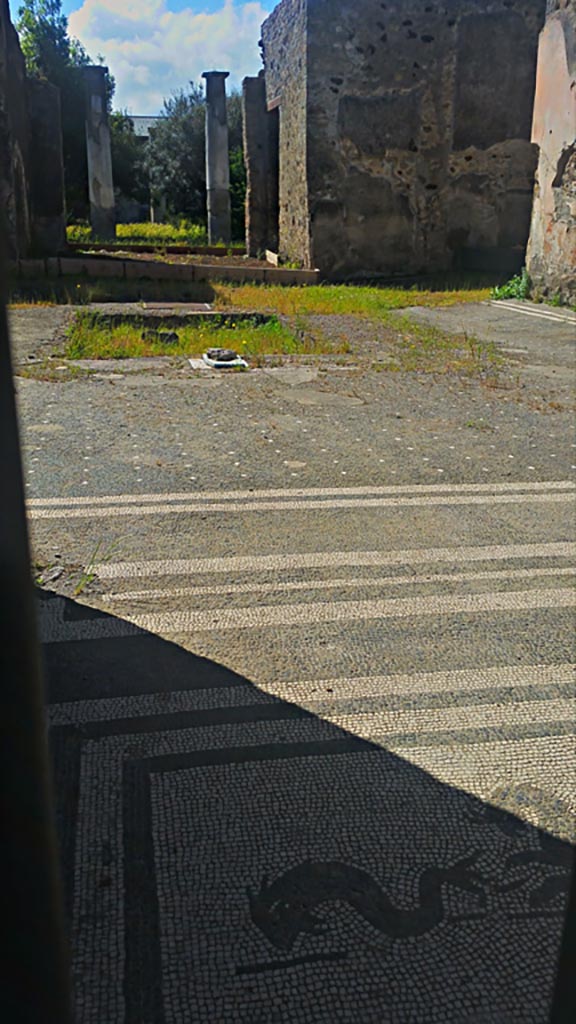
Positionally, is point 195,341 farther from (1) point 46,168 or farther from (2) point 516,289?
(1) point 46,168

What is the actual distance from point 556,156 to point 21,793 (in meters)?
11.4

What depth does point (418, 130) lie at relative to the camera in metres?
14.9

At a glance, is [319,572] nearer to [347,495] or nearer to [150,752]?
[347,495]

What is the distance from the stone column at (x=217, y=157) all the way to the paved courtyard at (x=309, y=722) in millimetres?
17783

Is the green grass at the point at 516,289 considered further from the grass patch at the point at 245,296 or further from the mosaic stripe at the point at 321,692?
the mosaic stripe at the point at 321,692

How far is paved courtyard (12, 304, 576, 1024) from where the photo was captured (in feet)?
5.28

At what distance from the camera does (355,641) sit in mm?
2852

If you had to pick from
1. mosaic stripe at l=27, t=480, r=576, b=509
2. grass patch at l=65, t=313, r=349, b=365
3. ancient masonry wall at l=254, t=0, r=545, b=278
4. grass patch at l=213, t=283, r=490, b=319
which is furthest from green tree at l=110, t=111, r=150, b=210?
mosaic stripe at l=27, t=480, r=576, b=509

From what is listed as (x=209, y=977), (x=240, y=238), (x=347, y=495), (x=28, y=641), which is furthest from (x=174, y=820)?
(x=240, y=238)

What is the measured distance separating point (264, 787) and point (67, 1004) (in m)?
1.48

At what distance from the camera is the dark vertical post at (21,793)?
21.1 inches

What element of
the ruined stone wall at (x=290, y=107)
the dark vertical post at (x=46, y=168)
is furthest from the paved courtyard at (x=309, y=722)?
the dark vertical post at (x=46, y=168)

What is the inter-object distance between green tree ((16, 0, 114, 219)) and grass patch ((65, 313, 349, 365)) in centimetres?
2114

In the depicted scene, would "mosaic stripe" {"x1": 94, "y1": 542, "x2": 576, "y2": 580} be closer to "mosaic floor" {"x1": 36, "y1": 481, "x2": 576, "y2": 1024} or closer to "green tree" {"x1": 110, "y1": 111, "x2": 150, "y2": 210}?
"mosaic floor" {"x1": 36, "y1": 481, "x2": 576, "y2": 1024}
